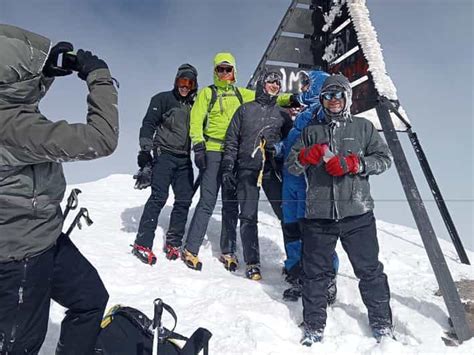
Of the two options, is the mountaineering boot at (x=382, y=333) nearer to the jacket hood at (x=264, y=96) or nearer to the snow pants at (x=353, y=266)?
the snow pants at (x=353, y=266)

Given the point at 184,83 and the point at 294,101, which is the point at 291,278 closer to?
the point at 294,101

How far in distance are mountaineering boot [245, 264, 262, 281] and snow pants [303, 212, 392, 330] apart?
4.42 ft

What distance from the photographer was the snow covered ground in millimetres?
3152

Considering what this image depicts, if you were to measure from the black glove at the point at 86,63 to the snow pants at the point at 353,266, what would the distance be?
83.4 inches

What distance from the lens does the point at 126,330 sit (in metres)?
2.53

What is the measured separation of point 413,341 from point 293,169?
62.7 inches

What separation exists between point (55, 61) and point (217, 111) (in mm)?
3128

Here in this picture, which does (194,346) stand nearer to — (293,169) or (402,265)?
(293,169)

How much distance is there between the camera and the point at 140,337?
252cm

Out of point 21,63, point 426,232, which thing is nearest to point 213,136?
point 426,232

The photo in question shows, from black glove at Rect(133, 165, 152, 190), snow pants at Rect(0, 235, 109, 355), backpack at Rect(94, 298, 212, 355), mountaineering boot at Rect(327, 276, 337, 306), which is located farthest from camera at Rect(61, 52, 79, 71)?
black glove at Rect(133, 165, 152, 190)

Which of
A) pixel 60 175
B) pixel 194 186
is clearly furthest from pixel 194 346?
pixel 194 186

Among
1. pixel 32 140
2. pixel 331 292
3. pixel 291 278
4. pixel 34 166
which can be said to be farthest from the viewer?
pixel 291 278

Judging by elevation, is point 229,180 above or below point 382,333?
above
